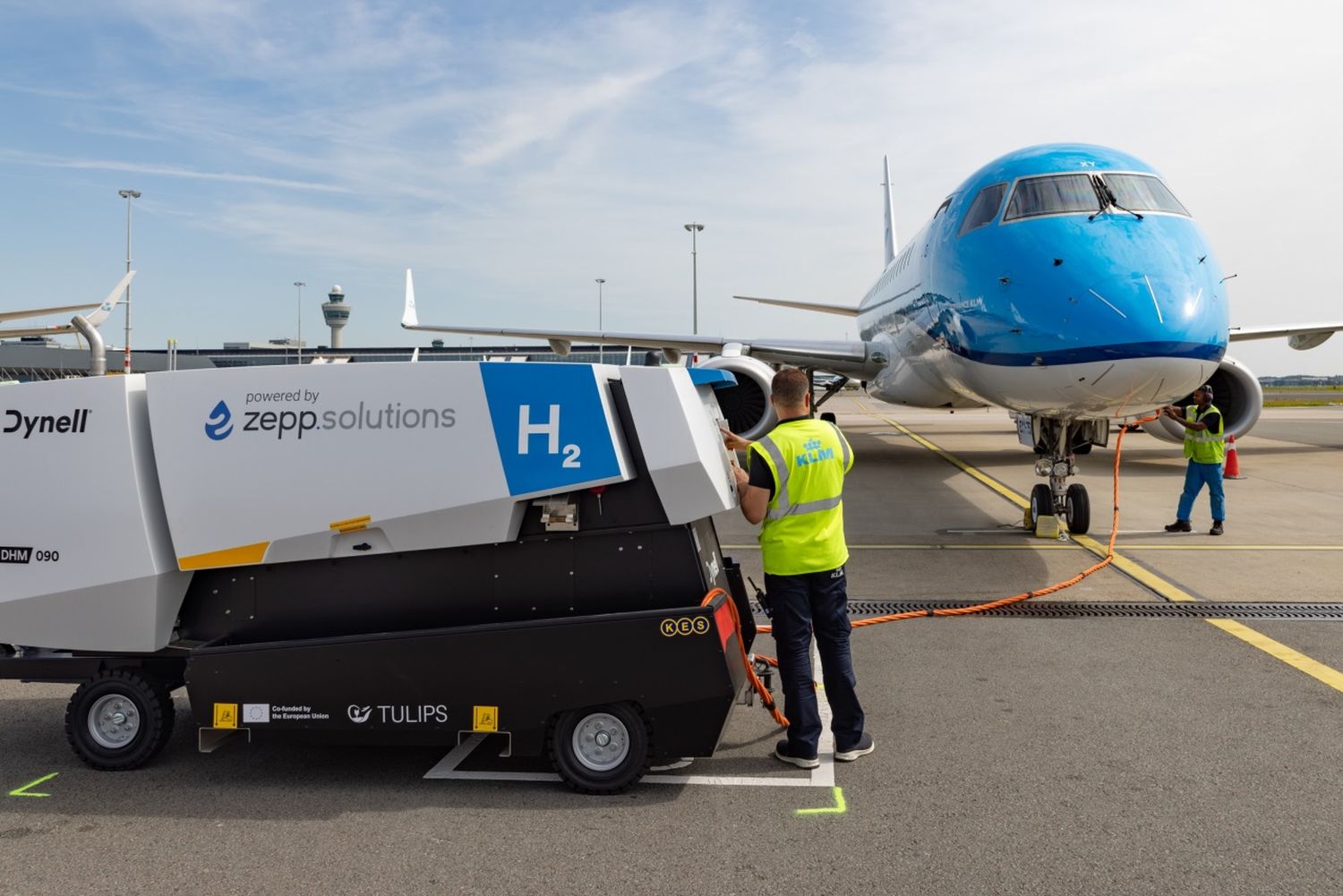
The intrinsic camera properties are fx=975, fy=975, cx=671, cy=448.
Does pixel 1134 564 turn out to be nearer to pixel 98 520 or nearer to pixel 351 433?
pixel 351 433

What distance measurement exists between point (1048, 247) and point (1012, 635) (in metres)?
4.18

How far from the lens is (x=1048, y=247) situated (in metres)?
8.89

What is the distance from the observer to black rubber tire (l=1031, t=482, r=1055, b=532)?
10.3 metres

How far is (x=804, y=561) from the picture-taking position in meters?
4.34

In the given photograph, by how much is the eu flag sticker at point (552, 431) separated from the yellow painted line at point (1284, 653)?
419 cm

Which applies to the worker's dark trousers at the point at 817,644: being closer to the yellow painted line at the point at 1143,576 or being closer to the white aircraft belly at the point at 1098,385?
the yellow painted line at the point at 1143,576

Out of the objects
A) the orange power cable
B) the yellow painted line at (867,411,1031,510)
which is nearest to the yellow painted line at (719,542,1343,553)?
the yellow painted line at (867,411,1031,510)

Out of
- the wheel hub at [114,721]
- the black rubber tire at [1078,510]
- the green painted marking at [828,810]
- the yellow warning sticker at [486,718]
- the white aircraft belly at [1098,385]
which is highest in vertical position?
the white aircraft belly at [1098,385]

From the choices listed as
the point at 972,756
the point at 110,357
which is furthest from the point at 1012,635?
the point at 110,357

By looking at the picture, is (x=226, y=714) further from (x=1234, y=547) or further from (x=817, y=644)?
(x=1234, y=547)

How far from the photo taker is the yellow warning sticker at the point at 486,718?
3.93m

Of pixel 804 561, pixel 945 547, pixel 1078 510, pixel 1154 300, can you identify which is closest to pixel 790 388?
pixel 804 561

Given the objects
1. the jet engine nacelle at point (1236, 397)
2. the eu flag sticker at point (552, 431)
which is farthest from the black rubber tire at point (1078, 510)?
the eu flag sticker at point (552, 431)

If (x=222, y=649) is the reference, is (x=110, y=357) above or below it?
above
